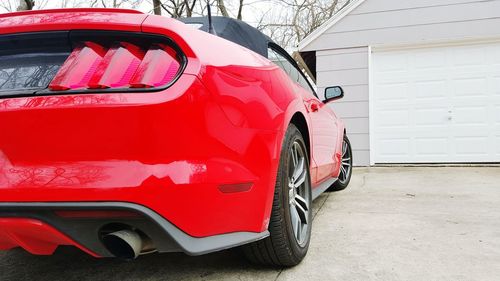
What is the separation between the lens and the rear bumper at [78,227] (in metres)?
1.50

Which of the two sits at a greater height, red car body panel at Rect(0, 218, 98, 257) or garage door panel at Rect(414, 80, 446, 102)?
red car body panel at Rect(0, 218, 98, 257)

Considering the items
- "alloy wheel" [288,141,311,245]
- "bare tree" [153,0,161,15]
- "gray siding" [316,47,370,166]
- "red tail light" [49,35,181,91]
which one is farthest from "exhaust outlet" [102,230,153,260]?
"bare tree" [153,0,161,15]

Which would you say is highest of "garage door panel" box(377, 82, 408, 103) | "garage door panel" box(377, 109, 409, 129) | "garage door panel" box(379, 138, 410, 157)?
"garage door panel" box(377, 82, 408, 103)

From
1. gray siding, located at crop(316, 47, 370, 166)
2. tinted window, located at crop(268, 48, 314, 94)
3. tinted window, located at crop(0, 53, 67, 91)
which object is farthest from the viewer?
gray siding, located at crop(316, 47, 370, 166)

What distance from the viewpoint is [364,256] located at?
2.53m

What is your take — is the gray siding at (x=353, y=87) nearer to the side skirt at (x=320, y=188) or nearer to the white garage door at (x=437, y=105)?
the white garage door at (x=437, y=105)

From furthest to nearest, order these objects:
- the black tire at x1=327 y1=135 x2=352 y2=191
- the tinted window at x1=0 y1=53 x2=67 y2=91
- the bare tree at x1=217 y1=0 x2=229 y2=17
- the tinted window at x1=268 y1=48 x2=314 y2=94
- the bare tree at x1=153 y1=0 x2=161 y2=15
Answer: the bare tree at x1=217 y1=0 x2=229 y2=17 < the bare tree at x1=153 y1=0 x2=161 y2=15 < the black tire at x1=327 y1=135 x2=352 y2=191 < the tinted window at x1=268 y1=48 x2=314 y2=94 < the tinted window at x1=0 y1=53 x2=67 y2=91

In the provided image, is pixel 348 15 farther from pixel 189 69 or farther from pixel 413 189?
pixel 189 69

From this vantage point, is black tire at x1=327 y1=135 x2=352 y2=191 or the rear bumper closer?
the rear bumper

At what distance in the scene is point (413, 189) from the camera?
197 inches

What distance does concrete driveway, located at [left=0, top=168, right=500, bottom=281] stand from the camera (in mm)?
2270

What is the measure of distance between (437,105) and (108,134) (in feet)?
23.9

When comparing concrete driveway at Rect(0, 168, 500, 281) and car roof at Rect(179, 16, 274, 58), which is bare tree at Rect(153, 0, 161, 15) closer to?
concrete driveway at Rect(0, 168, 500, 281)

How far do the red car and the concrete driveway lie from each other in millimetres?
665
